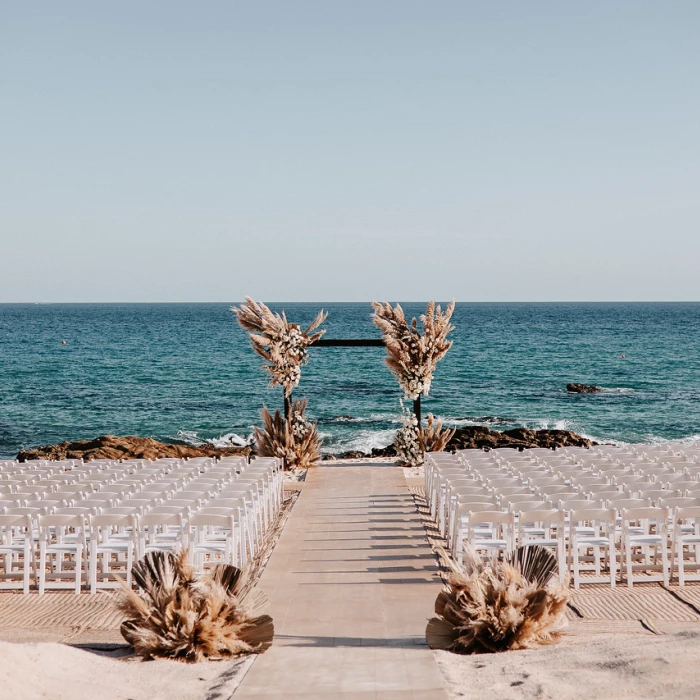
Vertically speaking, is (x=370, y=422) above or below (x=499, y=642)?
below

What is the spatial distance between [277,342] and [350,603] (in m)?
12.2

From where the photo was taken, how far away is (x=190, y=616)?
7.10 m

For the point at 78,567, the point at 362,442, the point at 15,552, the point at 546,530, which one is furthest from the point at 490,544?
the point at 362,442

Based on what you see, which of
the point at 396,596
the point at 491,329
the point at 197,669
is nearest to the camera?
the point at 197,669

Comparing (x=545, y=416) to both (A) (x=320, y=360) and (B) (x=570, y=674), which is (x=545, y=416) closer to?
(A) (x=320, y=360)

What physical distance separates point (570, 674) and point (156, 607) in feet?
11.1

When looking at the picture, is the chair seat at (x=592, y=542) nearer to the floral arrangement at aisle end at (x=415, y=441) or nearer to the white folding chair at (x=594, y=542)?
the white folding chair at (x=594, y=542)

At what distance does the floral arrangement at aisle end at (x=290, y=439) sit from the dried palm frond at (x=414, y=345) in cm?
249

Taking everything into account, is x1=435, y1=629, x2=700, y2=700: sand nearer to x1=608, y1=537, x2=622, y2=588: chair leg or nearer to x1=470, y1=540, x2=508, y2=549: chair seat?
x1=608, y1=537, x2=622, y2=588: chair leg

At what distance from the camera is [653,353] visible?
6881 centimetres

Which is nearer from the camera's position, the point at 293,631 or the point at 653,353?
the point at 293,631

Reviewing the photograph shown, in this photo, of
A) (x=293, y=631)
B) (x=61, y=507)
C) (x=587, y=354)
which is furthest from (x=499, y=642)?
(x=587, y=354)

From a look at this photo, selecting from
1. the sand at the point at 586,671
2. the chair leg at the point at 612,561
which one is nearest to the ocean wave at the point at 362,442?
the chair leg at the point at 612,561

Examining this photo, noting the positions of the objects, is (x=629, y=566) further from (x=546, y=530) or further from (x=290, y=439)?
(x=290, y=439)
